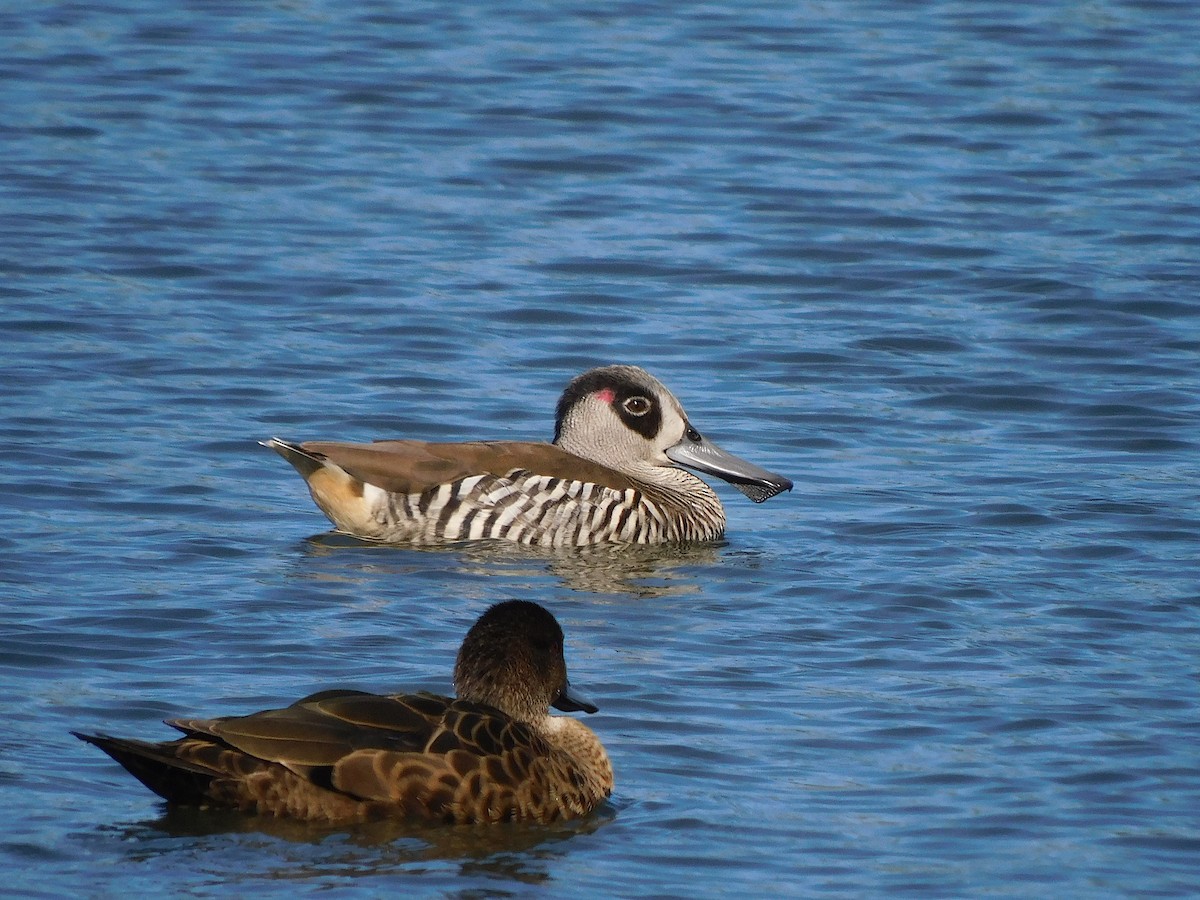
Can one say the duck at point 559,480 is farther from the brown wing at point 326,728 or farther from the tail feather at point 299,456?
the brown wing at point 326,728

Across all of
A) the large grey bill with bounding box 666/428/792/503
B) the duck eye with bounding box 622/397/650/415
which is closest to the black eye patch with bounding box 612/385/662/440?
the duck eye with bounding box 622/397/650/415

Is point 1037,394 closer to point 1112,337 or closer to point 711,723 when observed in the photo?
point 1112,337

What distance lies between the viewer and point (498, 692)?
7242 millimetres

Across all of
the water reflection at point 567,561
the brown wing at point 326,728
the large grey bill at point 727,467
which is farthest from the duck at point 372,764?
the large grey bill at point 727,467

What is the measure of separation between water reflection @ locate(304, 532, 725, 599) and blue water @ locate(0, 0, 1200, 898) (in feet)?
0.15

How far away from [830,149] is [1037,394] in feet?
20.6

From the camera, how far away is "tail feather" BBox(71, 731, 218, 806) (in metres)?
6.49

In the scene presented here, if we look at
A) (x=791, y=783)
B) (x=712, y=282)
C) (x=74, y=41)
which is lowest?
(x=791, y=783)

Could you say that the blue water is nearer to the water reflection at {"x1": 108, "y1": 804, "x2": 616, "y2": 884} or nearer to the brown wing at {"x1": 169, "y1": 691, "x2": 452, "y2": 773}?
the water reflection at {"x1": 108, "y1": 804, "x2": 616, "y2": 884}

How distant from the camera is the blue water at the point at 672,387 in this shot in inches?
276

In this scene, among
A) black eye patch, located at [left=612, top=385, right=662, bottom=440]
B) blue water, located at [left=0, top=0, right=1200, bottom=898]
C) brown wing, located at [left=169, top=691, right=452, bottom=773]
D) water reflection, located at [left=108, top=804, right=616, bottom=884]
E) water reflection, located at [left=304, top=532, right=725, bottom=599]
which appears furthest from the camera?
black eye patch, located at [left=612, top=385, right=662, bottom=440]

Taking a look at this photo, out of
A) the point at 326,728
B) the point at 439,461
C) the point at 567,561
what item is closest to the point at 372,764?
the point at 326,728

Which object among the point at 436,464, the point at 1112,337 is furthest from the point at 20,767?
the point at 1112,337

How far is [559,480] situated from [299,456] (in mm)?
1250
